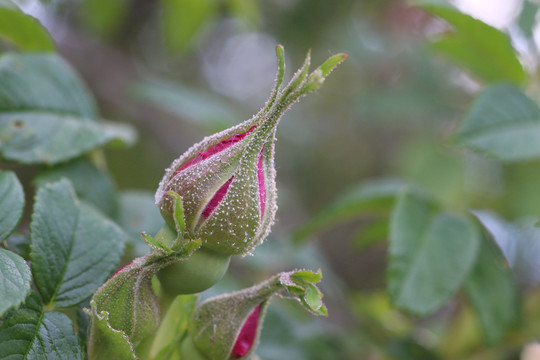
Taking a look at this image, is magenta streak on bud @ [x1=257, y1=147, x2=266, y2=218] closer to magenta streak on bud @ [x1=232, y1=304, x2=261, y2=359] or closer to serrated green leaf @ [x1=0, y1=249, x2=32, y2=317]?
magenta streak on bud @ [x1=232, y1=304, x2=261, y2=359]

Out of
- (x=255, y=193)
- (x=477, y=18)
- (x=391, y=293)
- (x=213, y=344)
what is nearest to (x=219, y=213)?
(x=255, y=193)

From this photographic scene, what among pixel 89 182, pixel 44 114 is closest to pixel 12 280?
pixel 89 182

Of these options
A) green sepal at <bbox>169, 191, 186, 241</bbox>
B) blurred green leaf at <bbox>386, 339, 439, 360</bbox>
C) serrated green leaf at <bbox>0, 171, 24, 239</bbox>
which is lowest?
blurred green leaf at <bbox>386, 339, 439, 360</bbox>

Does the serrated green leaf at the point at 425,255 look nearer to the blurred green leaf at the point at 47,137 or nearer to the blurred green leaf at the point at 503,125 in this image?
the blurred green leaf at the point at 503,125

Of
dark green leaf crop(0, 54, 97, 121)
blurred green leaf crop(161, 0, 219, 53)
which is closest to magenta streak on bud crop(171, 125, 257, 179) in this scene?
dark green leaf crop(0, 54, 97, 121)

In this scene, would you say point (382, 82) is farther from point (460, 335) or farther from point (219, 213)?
point (219, 213)
